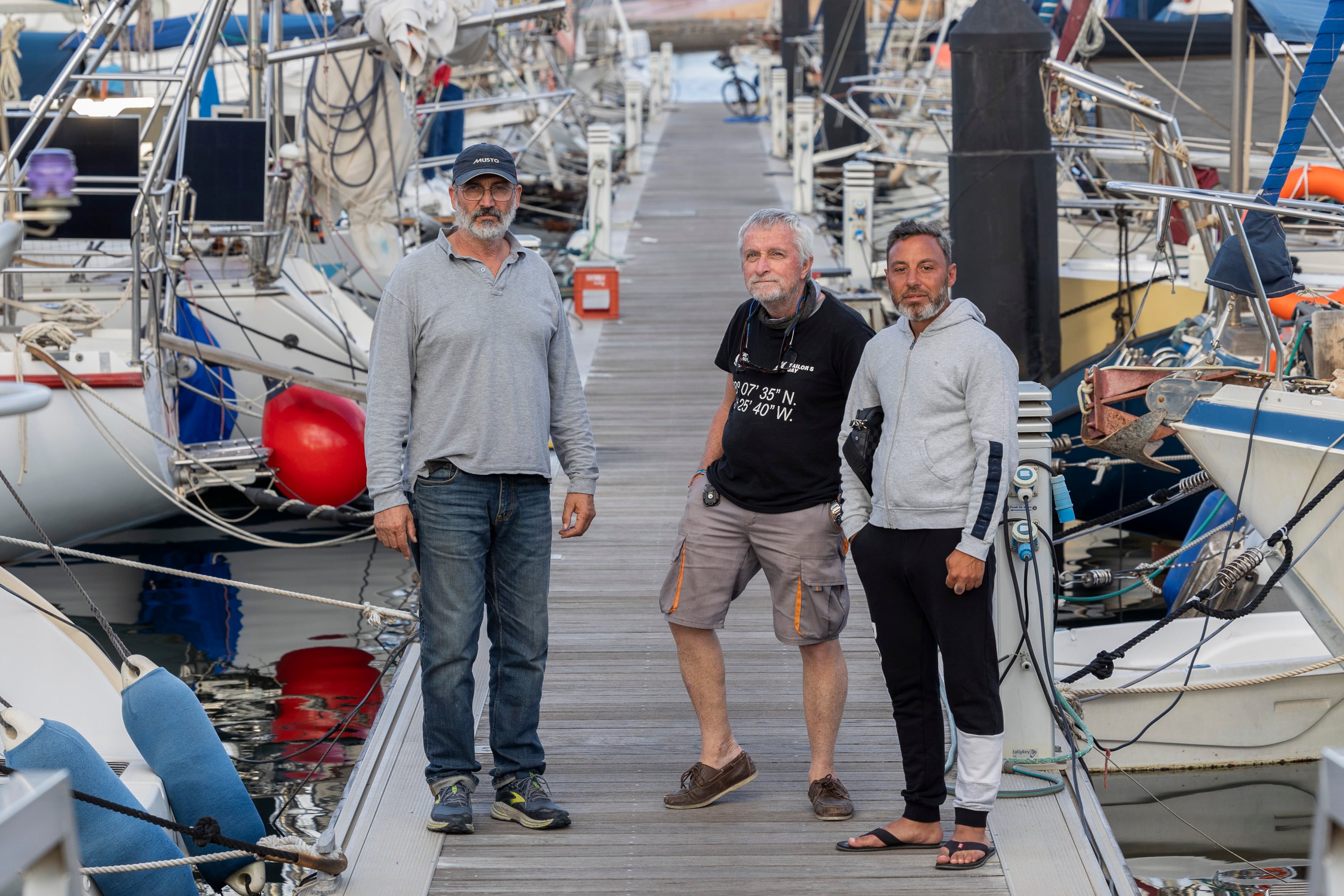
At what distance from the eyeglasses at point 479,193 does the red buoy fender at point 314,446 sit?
194 inches

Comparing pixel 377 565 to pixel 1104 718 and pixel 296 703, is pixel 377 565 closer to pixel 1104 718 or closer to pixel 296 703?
pixel 296 703

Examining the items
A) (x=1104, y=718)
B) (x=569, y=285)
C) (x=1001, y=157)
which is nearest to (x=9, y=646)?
(x=1104, y=718)

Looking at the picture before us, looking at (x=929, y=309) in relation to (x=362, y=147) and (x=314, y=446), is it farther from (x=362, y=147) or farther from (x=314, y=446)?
(x=362, y=147)

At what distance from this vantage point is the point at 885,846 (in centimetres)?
373

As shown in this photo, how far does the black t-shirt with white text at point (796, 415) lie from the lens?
379 cm

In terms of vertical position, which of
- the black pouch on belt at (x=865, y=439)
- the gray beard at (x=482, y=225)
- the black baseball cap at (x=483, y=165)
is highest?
the black baseball cap at (x=483, y=165)

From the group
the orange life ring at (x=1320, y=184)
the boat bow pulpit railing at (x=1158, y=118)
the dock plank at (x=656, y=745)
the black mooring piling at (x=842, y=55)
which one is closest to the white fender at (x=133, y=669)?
the dock plank at (x=656, y=745)

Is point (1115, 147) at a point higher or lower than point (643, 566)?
higher

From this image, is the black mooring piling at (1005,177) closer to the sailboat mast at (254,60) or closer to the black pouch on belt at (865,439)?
the black pouch on belt at (865,439)

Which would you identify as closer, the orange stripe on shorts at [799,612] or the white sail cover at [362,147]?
the orange stripe on shorts at [799,612]

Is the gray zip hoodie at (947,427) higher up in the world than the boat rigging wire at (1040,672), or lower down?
higher up

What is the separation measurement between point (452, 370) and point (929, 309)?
47.0 inches

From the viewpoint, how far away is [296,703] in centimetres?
716

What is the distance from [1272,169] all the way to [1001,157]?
1.70 metres
